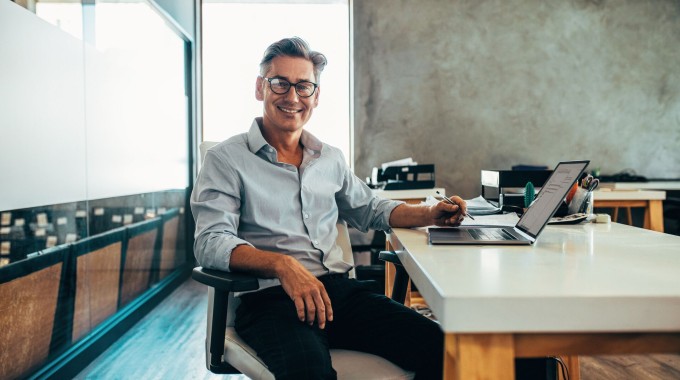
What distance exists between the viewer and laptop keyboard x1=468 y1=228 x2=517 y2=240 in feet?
4.07

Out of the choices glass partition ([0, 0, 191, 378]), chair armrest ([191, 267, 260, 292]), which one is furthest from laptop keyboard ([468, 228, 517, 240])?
glass partition ([0, 0, 191, 378])

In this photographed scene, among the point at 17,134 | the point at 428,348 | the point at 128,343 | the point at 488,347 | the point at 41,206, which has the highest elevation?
the point at 17,134

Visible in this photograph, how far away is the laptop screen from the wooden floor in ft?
4.58

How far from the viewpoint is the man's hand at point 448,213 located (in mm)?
1507

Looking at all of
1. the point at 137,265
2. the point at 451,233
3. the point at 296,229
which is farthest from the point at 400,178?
Answer: the point at 451,233

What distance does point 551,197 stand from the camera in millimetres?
1277

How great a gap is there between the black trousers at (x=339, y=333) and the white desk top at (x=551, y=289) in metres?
0.28

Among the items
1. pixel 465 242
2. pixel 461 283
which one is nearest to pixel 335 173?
pixel 465 242

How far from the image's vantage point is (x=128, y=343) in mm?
2918

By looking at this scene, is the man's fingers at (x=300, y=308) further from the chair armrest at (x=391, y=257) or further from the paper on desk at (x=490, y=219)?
the paper on desk at (x=490, y=219)

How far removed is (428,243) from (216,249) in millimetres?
534

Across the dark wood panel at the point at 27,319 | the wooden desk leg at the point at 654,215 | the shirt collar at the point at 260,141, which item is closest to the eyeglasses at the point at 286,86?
the shirt collar at the point at 260,141

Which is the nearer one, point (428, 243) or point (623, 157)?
point (428, 243)

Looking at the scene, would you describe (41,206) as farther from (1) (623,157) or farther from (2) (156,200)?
(1) (623,157)
